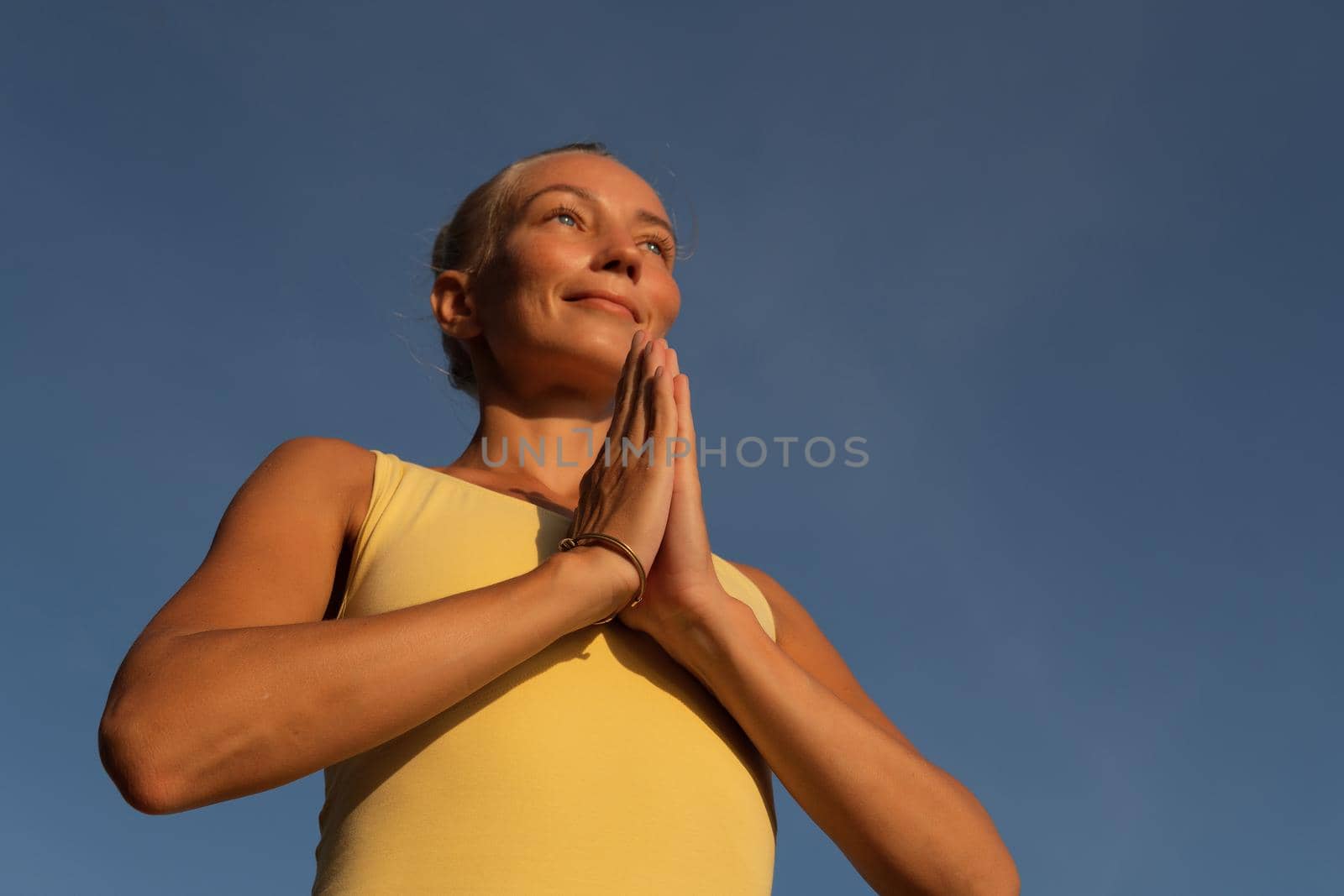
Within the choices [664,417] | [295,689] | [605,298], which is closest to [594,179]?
[605,298]

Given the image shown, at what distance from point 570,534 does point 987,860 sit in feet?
3.82

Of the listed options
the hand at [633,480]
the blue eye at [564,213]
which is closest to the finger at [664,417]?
the hand at [633,480]

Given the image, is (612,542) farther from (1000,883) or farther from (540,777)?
(1000,883)

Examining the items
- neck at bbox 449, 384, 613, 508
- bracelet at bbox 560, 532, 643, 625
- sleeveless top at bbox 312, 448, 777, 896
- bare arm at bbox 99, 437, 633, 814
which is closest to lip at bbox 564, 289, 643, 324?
neck at bbox 449, 384, 613, 508

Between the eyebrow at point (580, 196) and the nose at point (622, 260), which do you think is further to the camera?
the eyebrow at point (580, 196)

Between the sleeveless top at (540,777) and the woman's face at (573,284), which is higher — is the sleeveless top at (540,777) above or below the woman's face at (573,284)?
below

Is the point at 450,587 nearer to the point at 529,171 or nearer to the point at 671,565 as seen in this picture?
the point at 671,565

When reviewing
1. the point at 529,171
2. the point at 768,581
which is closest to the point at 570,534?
the point at 768,581

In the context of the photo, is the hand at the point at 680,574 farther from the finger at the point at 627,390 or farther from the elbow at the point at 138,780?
the elbow at the point at 138,780

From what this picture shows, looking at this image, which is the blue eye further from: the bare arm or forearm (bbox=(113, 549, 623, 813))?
forearm (bbox=(113, 549, 623, 813))

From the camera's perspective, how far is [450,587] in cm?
289

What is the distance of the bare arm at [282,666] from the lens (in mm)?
2340

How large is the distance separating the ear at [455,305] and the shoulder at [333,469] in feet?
3.30

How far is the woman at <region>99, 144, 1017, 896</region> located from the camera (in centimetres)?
242
